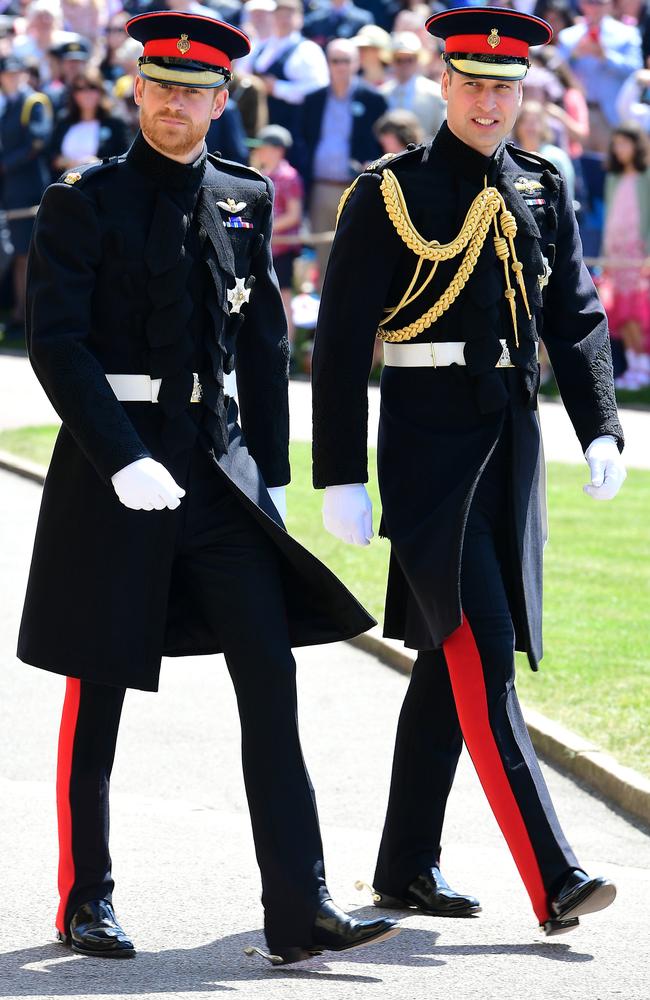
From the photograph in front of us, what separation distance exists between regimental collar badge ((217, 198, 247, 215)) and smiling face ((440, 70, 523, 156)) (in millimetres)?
559

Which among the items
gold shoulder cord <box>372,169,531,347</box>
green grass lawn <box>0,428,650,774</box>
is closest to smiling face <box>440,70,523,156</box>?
gold shoulder cord <box>372,169,531,347</box>

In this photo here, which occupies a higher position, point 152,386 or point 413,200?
point 413,200

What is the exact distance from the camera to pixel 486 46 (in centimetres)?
475

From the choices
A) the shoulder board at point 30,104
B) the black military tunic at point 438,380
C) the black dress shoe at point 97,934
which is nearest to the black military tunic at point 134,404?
the black military tunic at point 438,380

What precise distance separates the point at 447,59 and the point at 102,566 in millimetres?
1481

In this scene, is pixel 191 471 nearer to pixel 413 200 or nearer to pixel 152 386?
pixel 152 386

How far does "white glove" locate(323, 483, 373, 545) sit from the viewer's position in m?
4.82

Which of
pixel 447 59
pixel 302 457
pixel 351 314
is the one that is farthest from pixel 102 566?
pixel 302 457

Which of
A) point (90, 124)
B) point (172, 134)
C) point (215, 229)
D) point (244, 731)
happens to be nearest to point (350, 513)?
point (244, 731)

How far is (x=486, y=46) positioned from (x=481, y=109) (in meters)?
0.15

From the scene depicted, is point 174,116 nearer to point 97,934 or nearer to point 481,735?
point 481,735

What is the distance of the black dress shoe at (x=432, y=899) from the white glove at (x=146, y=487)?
124 centimetres

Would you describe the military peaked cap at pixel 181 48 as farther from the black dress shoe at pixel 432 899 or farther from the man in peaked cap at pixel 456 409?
the black dress shoe at pixel 432 899

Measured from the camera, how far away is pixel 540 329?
495 cm
